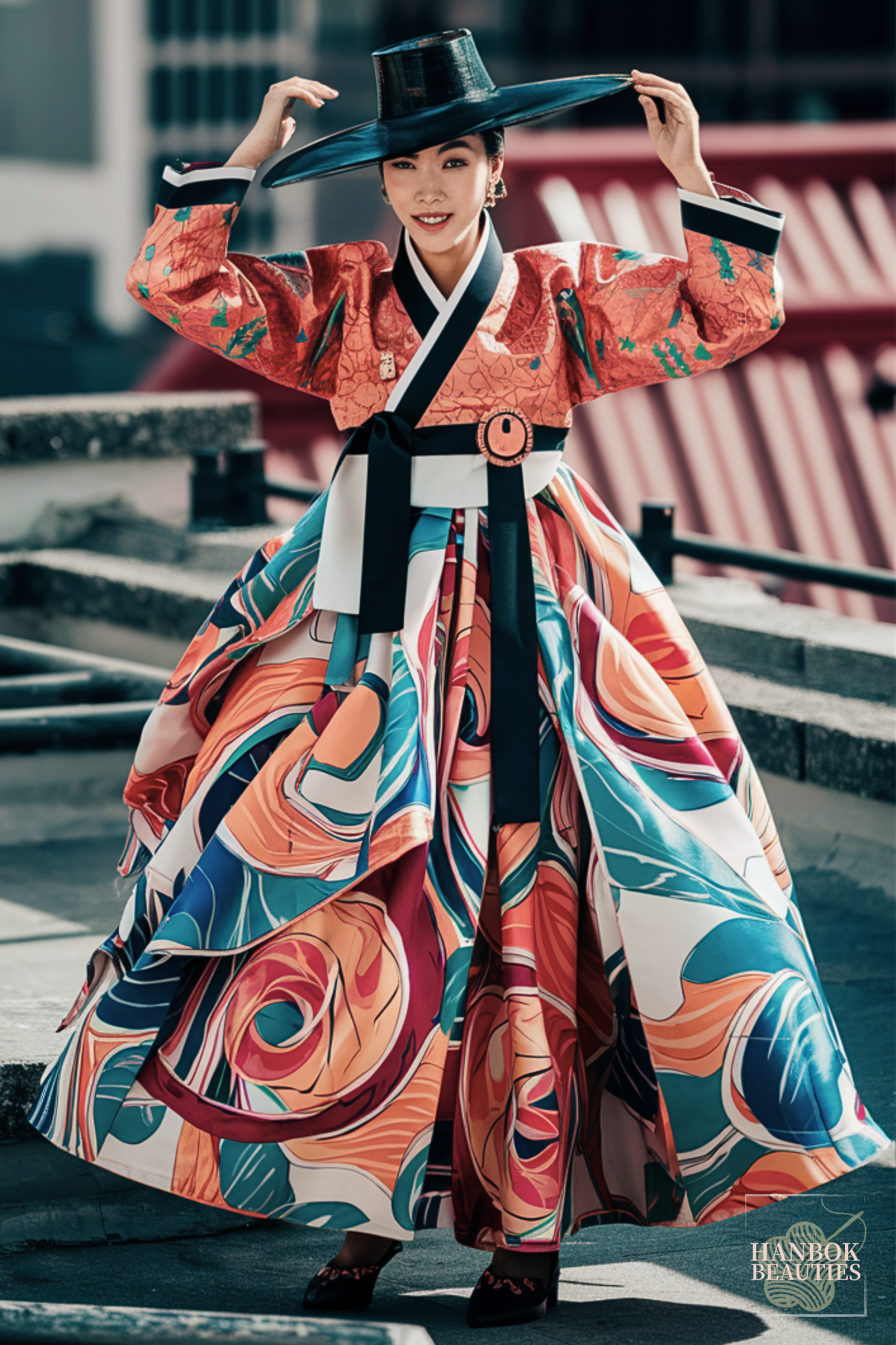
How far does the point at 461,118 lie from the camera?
2.57m

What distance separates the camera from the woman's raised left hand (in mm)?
2602

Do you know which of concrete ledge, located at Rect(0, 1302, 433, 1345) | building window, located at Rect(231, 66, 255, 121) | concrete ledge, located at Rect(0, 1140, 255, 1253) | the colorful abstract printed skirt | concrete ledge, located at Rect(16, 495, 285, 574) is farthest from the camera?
building window, located at Rect(231, 66, 255, 121)

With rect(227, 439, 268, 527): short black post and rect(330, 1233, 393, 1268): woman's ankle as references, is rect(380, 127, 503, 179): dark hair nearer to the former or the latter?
rect(330, 1233, 393, 1268): woman's ankle

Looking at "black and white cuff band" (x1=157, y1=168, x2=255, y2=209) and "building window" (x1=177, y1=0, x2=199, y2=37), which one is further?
"building window" (x1=177, y1=0, x2=199, y2=37)

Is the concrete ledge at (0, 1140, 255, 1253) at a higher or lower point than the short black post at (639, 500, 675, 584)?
lower

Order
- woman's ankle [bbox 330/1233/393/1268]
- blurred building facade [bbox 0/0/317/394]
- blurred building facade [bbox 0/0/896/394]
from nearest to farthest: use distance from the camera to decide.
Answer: woman's ankle [bbox 330/1233/393/1268] → blurred building facade [bbox 0/0/317/394] → blurred building facade [bbox 0/0/896/394]

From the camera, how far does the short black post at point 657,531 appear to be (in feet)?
16.3

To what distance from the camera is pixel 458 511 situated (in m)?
2.64

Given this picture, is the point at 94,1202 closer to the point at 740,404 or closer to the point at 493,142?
the point at 493,142

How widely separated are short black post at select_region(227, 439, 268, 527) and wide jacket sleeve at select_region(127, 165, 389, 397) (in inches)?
124

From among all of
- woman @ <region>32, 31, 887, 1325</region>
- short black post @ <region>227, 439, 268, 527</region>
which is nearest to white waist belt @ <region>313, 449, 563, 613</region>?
woman @ <region>32, 31, 887, 1325</region>

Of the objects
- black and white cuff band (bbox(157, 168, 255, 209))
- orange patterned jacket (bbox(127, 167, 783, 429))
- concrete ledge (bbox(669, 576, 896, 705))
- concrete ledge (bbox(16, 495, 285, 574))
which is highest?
black and white cuff band (bbox(157, 168, 255, 209))

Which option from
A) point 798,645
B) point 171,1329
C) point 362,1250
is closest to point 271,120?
point 362,1250

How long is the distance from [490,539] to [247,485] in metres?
3.46
